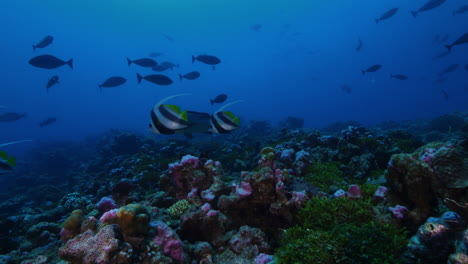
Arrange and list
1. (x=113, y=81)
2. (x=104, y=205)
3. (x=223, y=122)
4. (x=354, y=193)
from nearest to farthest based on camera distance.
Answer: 1. (x=354, y=193)
2. (x=223, y=122)
3. (x=104, y=205)
4. (x=113, y=81)

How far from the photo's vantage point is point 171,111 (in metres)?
3.53

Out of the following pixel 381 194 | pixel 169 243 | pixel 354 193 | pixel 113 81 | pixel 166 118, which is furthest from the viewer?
pixel 113 81

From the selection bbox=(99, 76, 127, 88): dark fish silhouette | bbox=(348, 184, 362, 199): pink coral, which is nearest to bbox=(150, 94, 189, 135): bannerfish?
bbox=(348, 184, 362, 199): pink coral

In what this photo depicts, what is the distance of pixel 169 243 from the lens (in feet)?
10.5

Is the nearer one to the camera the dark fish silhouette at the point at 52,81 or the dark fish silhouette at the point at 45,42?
the dark fish silhouette at the point at 45,42

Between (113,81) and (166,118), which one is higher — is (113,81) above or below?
above

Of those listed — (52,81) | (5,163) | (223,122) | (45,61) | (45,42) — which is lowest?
(5,163)

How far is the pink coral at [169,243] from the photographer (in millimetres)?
3193

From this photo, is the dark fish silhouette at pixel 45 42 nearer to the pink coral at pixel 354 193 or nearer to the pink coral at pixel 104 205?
the pink coral at pixel 104 205

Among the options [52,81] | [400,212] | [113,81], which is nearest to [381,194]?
[400,212]

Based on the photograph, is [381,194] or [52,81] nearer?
[381,194]

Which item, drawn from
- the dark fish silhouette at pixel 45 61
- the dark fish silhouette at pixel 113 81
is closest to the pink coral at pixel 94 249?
the dark fish silhouette at pixel 45 61

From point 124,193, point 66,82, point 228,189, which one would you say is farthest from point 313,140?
point 66,82

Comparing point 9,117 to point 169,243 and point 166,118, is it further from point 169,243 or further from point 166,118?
point 169,243
